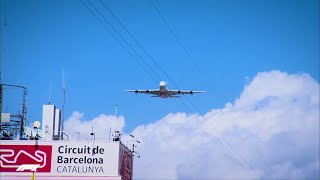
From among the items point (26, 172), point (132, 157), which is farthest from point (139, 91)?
point (26, 172)

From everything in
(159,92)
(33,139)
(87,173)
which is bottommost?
(87,173)

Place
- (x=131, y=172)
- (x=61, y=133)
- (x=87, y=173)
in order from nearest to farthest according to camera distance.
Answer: (x=87, y=173) < (x=61, y=133) < (x=131, y=172)

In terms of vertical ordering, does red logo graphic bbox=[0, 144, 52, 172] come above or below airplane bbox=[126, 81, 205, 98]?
below

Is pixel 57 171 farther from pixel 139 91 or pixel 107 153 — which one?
→ pixel 139 91

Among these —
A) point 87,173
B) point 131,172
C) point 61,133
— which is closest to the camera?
point 87,173

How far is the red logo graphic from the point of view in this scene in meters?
61.2

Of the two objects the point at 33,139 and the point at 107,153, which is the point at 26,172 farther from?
the point at 107,153

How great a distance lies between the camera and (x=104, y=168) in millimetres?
60719

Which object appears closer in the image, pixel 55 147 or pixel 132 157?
pixel 55 147

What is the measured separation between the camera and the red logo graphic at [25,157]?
201 feet

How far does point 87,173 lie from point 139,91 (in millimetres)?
15205

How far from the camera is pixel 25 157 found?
202 feet

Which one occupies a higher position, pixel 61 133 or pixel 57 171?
pixel 61 133

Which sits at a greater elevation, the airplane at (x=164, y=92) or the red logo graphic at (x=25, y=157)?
the airplane at (x=164, y=92)
